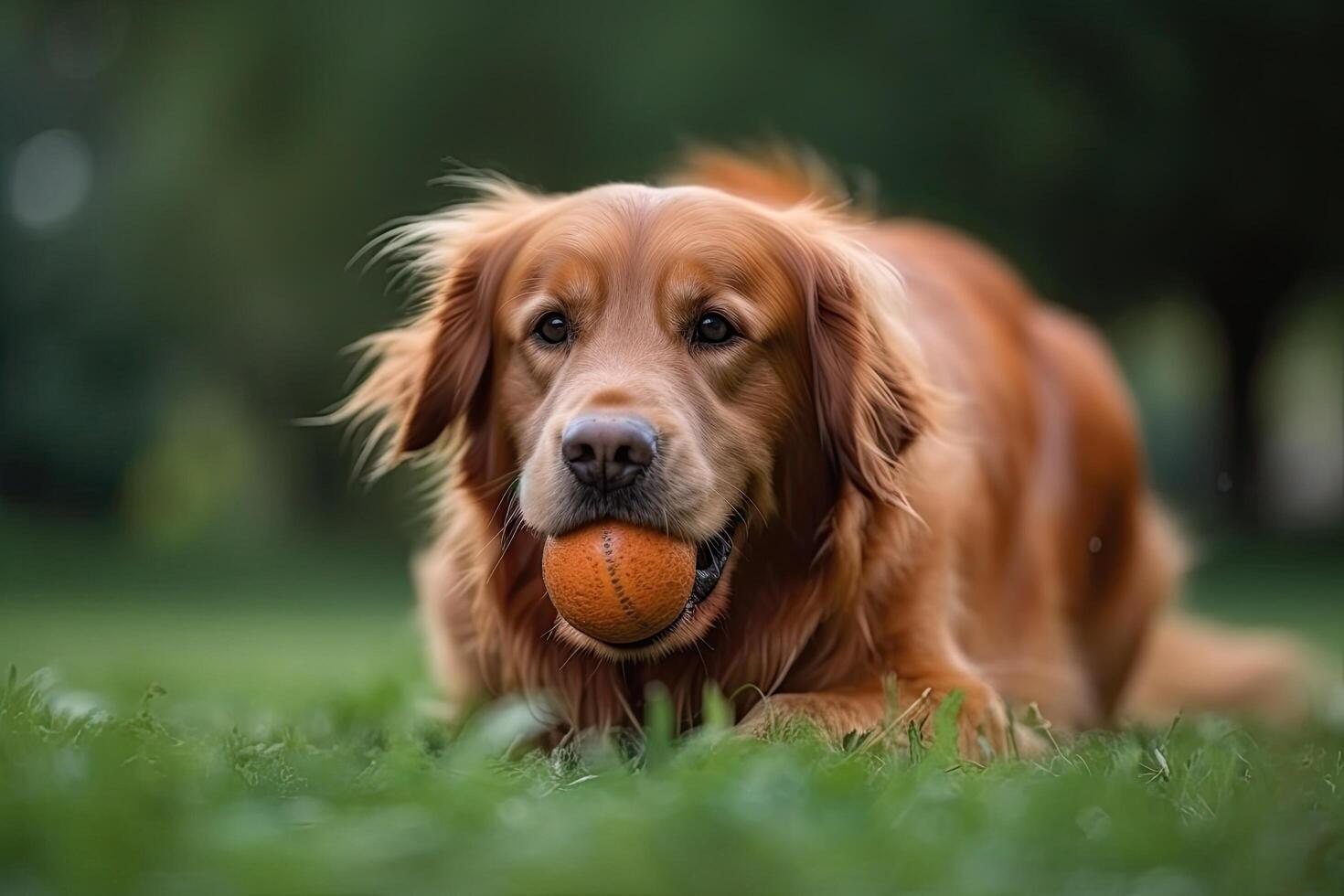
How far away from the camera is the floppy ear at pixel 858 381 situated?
12.1 ft

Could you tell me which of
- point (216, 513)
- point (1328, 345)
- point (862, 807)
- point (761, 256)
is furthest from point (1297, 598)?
point (216, 513)

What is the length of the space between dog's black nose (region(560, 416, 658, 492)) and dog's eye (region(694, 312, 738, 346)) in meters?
0.40

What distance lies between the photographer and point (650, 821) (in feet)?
6.90

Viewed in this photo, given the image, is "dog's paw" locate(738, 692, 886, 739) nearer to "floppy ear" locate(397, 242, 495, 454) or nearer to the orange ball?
the orange ball

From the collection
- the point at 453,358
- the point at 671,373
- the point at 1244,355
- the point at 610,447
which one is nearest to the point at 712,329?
the point at 671,373

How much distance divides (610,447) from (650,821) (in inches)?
46.5

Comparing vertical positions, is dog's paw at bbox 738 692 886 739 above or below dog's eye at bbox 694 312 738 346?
below

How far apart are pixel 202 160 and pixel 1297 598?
34.1 feet

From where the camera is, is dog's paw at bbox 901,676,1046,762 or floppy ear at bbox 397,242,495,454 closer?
dog's paw at bbox 901,676,1046,762

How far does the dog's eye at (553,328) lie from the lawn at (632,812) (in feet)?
2.90

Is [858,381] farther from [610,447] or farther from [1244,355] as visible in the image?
[1244,355]

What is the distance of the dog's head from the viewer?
3287 mm

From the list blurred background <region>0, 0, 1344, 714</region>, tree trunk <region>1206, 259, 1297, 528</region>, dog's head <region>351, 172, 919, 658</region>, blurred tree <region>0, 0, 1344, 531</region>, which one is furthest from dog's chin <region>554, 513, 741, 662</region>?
tree trunk <region>1206, 259, 1297, 528</region>

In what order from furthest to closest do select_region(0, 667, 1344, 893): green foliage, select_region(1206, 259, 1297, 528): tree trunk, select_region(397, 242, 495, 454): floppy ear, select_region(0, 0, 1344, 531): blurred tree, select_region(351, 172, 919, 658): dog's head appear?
select_region(1206, 259, 1297, 528): tree trunk → select_region(0, 0, 1344, 531): blurred tree → select_region(397, 242, 495, 454): floppy ear → select_region(351, 172, 919, 658): dog's head → select_region(0, 667, 1344, 893): green foliage
